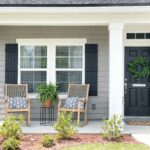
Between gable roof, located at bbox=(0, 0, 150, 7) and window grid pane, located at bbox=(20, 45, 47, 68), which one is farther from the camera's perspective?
window grid pane, located at bbox=(20, 45, 47, 68)

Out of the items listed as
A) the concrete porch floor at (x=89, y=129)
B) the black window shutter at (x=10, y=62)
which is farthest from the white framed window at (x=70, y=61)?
the concrete porch floor at (x=89, y=129)

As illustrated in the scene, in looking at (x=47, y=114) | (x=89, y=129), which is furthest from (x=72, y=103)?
(x=47, y=114)

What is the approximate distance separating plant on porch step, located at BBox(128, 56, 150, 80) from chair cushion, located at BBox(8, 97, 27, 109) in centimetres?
323

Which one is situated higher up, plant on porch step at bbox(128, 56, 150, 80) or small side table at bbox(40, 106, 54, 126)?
plant on porch step at bbox(128, 56, 150, 80)

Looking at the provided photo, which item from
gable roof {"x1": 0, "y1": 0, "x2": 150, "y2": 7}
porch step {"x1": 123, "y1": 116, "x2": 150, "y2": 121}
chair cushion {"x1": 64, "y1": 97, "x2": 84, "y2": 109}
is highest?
gable roof {"x1": 0, "y1": 0, "x2": 150, "y2": 7}

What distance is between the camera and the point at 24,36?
10.6 meters

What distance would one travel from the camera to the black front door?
10812 mm

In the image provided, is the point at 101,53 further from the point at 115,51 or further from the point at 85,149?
the point at 85,149

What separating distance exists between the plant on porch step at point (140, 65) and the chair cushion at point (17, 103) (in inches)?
127

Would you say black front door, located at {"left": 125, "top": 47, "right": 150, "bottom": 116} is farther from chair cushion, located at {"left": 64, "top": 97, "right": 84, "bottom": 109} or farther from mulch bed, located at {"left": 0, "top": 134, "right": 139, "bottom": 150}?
mulch bed, located at {"left": 0, "top": 134, "right": 139, "bottom": 150}

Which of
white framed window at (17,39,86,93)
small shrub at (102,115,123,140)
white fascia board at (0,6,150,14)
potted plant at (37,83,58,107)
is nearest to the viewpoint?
small shrub at (102,115,123,140)

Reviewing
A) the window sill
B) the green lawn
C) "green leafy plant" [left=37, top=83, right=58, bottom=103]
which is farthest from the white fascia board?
the green lawn

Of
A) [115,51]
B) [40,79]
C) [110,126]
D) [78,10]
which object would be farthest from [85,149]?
[40,79]

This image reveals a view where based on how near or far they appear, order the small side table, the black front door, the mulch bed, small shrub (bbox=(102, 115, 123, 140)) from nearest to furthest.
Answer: the mulch bed < small shrub (bbox=(102, 115, 123, 140)) < the small side table < the black front door
